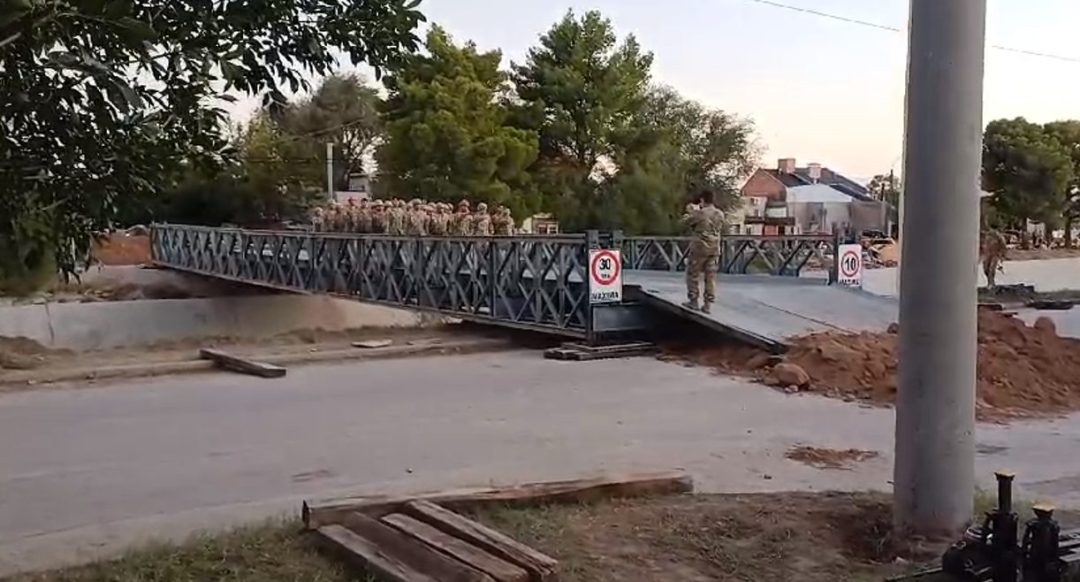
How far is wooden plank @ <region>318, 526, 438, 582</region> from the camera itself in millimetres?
3797

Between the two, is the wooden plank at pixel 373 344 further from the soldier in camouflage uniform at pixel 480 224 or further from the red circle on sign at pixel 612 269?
the soldier in camouflage uniform at pixel 480 224

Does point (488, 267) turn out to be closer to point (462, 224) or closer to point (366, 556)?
point (462, 224)

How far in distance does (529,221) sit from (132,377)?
21.7 metres

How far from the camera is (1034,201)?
1503 inches

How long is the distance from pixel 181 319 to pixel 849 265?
14788mm

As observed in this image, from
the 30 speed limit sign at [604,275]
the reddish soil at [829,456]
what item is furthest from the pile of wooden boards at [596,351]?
the reddish soil at [829,456]

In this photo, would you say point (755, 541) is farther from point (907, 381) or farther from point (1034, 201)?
point (1034, 201)

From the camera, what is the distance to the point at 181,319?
23.9 meters

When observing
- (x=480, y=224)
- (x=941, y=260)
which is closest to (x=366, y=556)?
(x=941, y=260)

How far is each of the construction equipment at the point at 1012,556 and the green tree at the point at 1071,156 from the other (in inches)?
1594

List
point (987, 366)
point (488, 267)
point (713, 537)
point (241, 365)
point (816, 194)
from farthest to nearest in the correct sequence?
point (816, 194) < point (488, 267) < point (241, 365) < point (987, 366) < point (713, 537)

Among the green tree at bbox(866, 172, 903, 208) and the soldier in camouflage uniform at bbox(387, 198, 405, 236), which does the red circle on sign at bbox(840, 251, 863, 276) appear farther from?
the green tree at bbox(866, 172, 903, 208)

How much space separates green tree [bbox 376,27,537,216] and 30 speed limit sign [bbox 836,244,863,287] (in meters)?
13.7

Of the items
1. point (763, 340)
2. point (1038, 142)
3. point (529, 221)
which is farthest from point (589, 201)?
point (763, 340)
